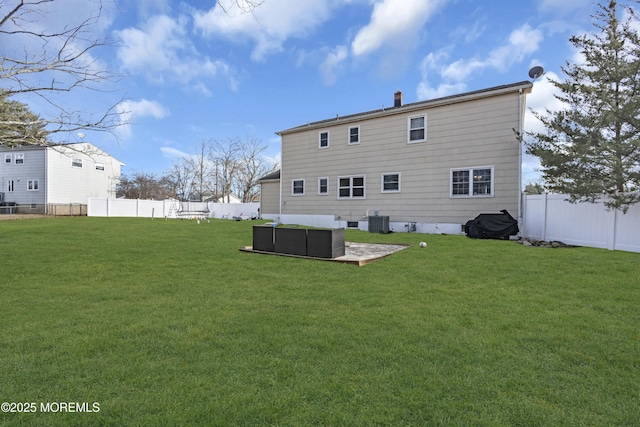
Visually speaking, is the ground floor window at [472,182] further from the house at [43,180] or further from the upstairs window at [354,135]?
the house at [43,180]

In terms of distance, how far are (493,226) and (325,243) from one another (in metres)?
7.33

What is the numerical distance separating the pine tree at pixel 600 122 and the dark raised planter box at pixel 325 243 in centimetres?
712

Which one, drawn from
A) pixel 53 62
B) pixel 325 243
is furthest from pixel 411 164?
pixel 53 62

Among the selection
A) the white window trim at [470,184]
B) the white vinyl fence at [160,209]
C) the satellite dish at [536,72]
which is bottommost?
the white vinyl fence at [160,209]

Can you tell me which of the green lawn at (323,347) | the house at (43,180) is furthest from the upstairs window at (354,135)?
the house at (43,180)

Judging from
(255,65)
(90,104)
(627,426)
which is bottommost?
(627,426)

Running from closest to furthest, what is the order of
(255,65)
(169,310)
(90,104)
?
1. (169,310)
2. (90,104)
3. (255,65)

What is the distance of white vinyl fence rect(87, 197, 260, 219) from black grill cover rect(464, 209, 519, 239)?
1738 centimetres

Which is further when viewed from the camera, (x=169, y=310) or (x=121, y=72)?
(x=121, y=72)

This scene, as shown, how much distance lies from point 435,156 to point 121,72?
11571 mm

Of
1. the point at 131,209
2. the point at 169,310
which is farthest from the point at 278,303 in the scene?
the point at 131,209

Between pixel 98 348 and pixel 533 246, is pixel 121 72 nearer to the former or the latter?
pixel 98 348

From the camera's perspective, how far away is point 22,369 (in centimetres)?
229

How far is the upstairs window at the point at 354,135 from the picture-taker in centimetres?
1548
